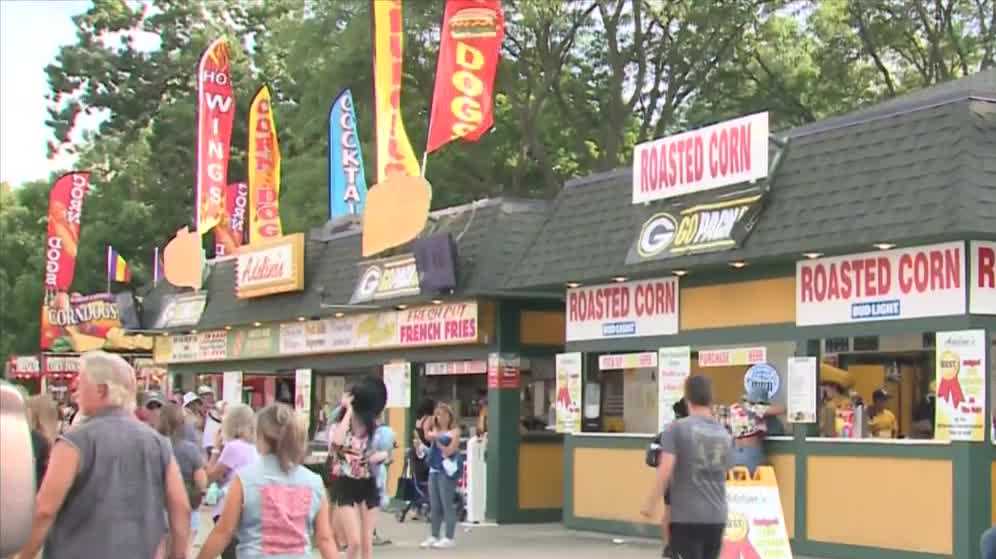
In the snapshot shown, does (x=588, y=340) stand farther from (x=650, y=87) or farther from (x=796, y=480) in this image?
(x=650, y=87)

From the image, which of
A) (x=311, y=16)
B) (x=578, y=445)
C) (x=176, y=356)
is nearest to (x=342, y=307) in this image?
(x=578, y=445)

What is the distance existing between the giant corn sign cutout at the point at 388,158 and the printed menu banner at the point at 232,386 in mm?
8546

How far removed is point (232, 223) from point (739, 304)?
20808 mm

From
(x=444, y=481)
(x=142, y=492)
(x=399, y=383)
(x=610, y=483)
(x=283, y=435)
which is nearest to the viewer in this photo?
(x=142, y=492)

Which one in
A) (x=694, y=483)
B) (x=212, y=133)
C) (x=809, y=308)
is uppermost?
(x=212, y=133)

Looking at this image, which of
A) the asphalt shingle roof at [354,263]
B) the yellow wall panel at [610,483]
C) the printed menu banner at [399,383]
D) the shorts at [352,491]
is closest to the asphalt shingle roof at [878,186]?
the yellow wall panel at [610,483]

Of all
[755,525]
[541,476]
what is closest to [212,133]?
[541,476]

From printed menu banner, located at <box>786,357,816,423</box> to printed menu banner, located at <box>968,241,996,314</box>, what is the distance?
225 cm

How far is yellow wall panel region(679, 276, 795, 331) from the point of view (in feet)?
53.9

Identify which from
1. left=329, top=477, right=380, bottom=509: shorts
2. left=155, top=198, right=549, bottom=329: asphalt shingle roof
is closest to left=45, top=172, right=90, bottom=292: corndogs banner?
left=155, top=198, right=549, bottom=329: asphalt shingle roof

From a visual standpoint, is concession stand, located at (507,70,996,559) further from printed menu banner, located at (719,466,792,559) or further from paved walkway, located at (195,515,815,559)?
printed menu banner, located at (719,466,792,559)

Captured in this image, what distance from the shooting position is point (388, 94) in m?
22.5

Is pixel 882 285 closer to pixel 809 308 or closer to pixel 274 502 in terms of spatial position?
pixel 809 308

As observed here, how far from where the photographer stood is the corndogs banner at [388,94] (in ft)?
73.3
